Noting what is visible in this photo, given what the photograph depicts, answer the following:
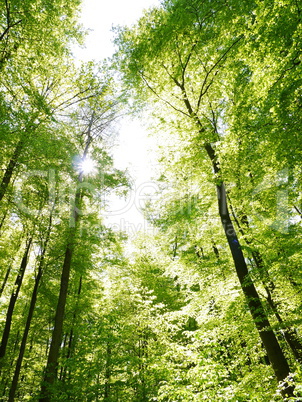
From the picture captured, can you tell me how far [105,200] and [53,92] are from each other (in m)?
5.25

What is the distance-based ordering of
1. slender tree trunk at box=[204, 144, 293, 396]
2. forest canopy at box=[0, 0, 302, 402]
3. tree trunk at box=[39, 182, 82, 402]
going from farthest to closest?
tree trunk at box=[39, 182, 82, 402] < slender tree trunk at box=[204, 144, 293, 396] < forest canopy at box=[0, 0, 302, 402]

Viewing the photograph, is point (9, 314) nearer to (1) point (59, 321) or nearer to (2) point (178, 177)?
(1) point (59, 321)

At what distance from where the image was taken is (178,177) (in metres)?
9.84

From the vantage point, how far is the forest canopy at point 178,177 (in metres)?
5.12

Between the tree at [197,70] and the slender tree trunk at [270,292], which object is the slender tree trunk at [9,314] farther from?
the slender tree trunk at [270,292]

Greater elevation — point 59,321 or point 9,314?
point 9,314

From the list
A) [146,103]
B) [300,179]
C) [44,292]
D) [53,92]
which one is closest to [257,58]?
[300,179]

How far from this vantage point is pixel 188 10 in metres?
6.91

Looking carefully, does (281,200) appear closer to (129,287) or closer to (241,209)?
(241,209)

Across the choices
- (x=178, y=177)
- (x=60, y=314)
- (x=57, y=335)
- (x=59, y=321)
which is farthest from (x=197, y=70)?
(x=57, y=335)

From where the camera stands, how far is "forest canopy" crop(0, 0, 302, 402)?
512cm

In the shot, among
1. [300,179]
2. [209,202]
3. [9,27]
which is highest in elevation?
[9,27]

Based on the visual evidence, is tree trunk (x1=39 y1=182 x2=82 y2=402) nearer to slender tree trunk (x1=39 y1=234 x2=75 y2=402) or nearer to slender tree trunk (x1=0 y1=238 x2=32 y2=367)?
slender tree trunk (x1=39 y1=234 x2=75 y2=402)

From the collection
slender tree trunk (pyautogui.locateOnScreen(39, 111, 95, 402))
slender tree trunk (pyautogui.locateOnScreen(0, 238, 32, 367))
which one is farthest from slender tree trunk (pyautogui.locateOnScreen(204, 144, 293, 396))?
slender tree trunk (pyautogui.locateOnScreen(0, 238, 32, 367))
